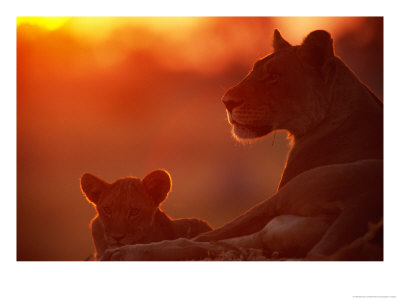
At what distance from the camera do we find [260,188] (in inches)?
230

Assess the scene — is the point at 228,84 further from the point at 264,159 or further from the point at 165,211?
the point at 165,211

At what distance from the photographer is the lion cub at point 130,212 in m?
5.01

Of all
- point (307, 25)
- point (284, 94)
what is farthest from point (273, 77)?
Answer: point (307, 25)

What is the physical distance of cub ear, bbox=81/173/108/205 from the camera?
528 centimetres

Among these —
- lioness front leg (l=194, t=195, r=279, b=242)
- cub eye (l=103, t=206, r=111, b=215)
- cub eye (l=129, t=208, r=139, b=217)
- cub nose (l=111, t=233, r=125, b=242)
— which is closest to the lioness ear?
lioness front leg (l=194, t=195, r=279, b=242)

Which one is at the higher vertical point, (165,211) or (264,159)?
(264,159)

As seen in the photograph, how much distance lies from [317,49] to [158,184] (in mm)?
1754

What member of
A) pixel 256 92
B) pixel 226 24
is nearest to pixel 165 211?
pixel 256 92

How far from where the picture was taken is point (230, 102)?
5418 mm

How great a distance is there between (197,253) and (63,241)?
1698mm

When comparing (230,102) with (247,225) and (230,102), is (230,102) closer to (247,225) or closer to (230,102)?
(230,102)

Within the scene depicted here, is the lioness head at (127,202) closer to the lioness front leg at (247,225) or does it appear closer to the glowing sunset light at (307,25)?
the lioness front leg at (247,225)

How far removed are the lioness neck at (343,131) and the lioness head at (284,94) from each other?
0.09m
